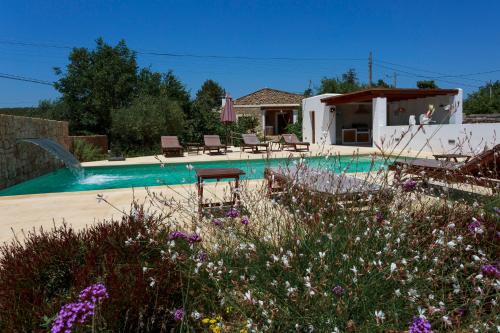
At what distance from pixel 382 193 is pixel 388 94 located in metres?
15.6

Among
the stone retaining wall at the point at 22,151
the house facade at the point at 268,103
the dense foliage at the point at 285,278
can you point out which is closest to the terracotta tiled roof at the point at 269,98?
the house facade at the point at 268,103

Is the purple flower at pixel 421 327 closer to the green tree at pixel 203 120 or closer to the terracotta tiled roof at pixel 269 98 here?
the green tree at pixel 203 120

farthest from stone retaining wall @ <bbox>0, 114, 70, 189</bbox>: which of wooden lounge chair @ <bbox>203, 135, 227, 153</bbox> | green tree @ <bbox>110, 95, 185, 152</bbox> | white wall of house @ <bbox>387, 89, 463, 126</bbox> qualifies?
white wall of house @ <bbox>387, 89, 463, 126</bbox>

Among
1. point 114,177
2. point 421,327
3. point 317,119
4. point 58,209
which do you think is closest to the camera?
point 421,327

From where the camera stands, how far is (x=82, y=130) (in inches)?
693

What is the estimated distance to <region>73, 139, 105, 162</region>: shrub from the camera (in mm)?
14094

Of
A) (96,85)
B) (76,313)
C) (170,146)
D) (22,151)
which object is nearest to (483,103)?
(170,146)

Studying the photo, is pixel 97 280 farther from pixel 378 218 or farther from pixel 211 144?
pixel 211 144

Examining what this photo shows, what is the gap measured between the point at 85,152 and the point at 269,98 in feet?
69.6

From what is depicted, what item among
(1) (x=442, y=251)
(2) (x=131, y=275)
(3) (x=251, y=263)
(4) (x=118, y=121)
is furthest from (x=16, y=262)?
(4) (x=118, y=121)

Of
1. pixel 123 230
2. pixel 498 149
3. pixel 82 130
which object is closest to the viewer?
pixel 123 230

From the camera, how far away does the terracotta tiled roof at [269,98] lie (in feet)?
107

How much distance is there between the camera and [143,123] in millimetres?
15820

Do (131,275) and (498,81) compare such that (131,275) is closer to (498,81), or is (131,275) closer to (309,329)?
(309,329)
